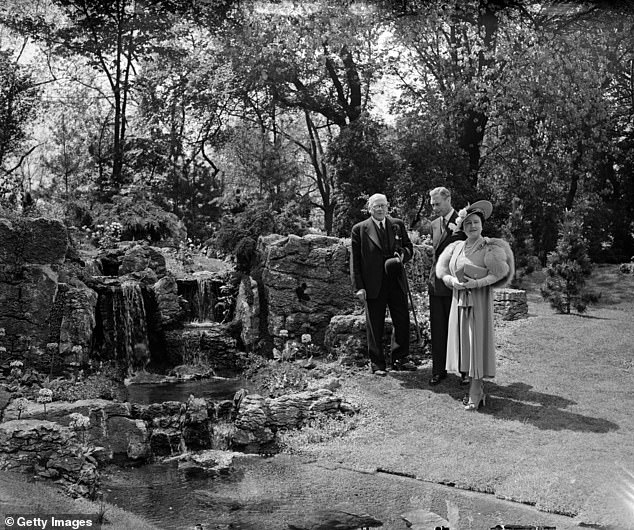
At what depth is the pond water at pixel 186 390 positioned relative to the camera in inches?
356

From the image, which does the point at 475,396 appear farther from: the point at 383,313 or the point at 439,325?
the point at 383,313

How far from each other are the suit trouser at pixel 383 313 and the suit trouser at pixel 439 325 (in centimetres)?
49

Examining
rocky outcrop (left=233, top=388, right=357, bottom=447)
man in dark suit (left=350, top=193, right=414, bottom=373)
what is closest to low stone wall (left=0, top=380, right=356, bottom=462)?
rocky outcrop (left=233, top=388, right=357, bottom=447)

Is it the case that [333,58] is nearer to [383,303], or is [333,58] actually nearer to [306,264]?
[306,264]

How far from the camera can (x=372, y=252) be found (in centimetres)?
873

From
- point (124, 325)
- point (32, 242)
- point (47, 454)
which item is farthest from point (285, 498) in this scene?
point (124, 325)

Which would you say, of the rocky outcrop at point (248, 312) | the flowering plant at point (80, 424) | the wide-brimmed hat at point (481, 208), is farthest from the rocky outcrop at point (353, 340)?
the flowering plant at point (80, 424)

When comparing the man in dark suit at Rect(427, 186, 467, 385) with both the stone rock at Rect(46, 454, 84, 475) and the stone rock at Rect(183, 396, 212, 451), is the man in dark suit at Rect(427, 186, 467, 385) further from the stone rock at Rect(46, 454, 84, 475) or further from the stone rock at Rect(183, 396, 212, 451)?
the stone rock at Rect(46, 454, 84, 475)

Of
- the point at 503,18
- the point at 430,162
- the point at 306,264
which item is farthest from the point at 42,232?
the point at 503,18

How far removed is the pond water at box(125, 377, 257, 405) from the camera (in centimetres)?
905

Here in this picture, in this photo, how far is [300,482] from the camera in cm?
595

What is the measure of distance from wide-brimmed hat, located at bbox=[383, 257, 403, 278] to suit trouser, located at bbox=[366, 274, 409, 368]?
0.17 ft

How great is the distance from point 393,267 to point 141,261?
216 inches

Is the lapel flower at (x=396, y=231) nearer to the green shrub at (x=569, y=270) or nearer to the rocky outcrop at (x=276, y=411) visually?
the rocky outcrop at (x=276, y=411)
